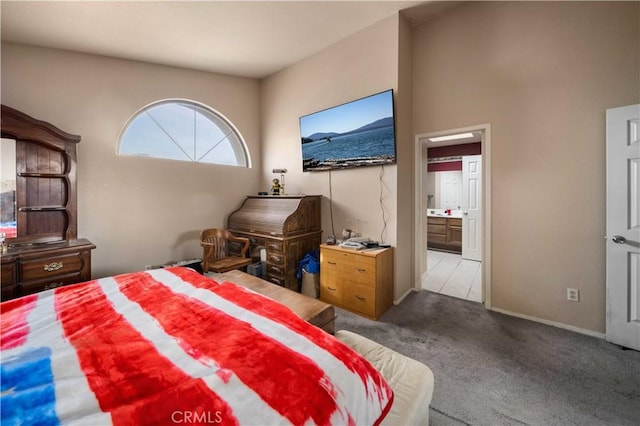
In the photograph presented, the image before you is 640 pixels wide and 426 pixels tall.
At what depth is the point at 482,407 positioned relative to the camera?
5.04ft

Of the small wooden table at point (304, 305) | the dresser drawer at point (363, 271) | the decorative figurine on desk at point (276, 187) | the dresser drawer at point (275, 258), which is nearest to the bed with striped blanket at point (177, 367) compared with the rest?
the small wooden table at point (304, 305)

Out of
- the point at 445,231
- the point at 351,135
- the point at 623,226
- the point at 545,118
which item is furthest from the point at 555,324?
the point at 445,231

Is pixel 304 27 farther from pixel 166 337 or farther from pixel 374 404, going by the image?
pixel 374 404

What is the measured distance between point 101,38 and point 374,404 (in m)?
3.90

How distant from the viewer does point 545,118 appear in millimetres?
2438

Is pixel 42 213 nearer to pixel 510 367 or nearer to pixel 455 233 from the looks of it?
pixel 510 367

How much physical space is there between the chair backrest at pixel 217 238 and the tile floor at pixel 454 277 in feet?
9.30

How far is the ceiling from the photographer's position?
232 cm

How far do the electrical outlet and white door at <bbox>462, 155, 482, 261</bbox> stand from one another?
2.48 m

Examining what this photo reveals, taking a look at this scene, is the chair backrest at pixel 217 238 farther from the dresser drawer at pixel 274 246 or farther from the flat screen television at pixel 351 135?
the flat screen television at pixel 351 135

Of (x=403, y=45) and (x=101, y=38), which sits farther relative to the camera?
(x=403, y=45)

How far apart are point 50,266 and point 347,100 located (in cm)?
348

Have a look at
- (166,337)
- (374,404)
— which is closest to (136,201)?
(166,337)

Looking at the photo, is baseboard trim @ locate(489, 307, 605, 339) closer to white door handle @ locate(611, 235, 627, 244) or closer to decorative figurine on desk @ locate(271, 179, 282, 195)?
white door handle @ locate(611, 235, 627, 244)
